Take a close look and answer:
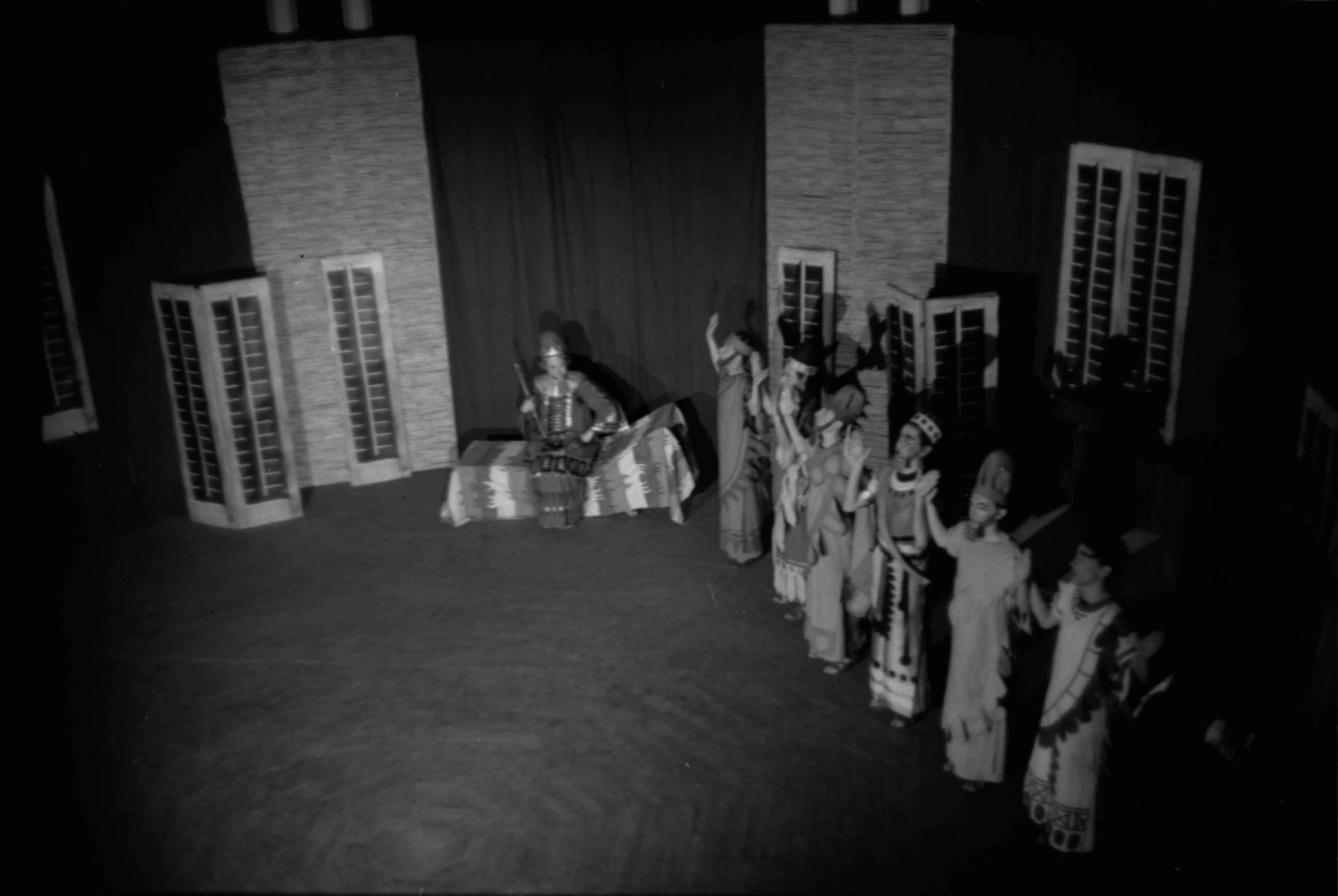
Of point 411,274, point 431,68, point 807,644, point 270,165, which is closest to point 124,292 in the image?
point 270,165

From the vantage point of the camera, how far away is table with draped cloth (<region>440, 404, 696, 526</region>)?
31.3 feet

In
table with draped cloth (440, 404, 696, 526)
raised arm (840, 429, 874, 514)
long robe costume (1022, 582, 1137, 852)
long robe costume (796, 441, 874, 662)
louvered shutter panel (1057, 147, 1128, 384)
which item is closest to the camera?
long robe costume (1022, 582, 1137, 852)

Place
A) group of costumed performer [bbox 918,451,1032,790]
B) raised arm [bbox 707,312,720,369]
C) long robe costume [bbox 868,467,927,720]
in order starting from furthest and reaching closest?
1. raised arm [bbox 707,312,720,369]
2. long robe costume [bbox 868,467,927,720]
3. group of costumed performer [bbox 918,451,1032,790]

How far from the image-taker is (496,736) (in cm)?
724

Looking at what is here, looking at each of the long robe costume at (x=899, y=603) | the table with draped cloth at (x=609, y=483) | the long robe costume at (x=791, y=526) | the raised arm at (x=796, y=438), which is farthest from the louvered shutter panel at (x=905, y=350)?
the long robe costume at (x=899, y=603)

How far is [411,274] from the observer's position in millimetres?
10023

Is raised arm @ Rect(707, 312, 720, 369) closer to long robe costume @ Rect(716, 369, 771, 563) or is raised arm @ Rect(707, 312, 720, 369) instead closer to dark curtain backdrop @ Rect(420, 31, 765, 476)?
long robe costume @ Rect(716, 369, 771, 563)

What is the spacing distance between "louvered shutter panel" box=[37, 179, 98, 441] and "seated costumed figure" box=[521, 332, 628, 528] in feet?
10.2

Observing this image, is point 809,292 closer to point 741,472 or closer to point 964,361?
point 964,361

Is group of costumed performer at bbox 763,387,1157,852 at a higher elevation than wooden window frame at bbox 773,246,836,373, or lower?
lower

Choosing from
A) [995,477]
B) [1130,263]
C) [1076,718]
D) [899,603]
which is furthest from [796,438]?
[1076,718]

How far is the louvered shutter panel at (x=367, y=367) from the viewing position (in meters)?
9.90

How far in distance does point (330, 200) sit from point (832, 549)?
482 cm

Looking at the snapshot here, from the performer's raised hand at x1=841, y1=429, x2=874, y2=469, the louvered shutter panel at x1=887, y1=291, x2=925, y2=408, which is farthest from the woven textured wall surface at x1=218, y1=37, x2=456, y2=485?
the performer's raised hand at x1=841, y1=429, x2=874, y2=469
